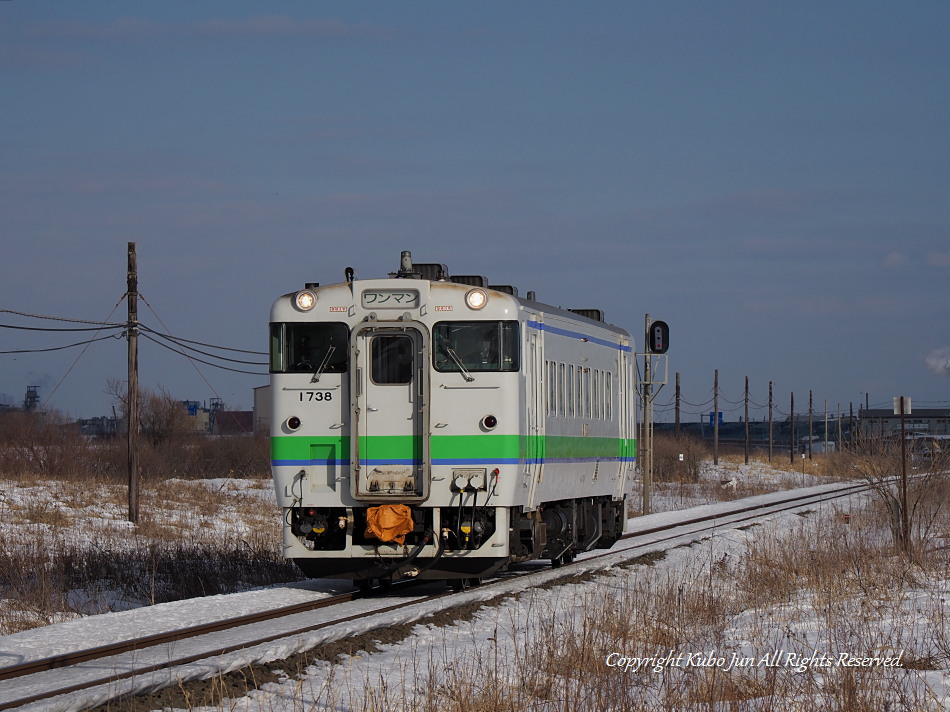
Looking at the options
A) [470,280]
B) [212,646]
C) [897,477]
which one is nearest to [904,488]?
[897,477]

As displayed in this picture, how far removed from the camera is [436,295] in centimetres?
1434

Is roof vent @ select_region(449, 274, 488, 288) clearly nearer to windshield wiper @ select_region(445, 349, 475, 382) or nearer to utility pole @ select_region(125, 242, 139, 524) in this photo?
windshield wiper @ select_region(445, 349, 475, 382)

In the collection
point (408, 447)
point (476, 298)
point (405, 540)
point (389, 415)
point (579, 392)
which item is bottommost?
point (405, 540)

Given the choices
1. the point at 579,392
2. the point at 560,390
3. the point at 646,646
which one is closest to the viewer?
the point at 646,646

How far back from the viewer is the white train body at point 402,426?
46.1 feet

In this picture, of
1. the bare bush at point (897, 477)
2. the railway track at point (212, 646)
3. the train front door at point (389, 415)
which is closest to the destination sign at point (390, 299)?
the train front door at point (389, 415)

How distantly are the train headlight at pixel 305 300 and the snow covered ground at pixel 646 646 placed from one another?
3212mm

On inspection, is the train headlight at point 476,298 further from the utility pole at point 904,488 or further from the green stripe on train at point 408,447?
the utility pole at point 904,488

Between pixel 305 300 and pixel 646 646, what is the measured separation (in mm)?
6076

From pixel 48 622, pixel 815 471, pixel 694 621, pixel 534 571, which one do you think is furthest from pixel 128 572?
pixel 815 471

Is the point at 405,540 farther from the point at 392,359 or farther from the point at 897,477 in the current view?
the point at 897,477

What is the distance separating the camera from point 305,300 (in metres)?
14.5

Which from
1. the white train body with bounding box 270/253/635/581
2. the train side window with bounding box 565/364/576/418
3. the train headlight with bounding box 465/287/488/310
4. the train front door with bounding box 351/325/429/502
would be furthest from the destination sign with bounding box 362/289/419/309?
the train side window with bounding box 565/364/576/418

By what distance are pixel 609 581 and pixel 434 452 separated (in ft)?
11.2
